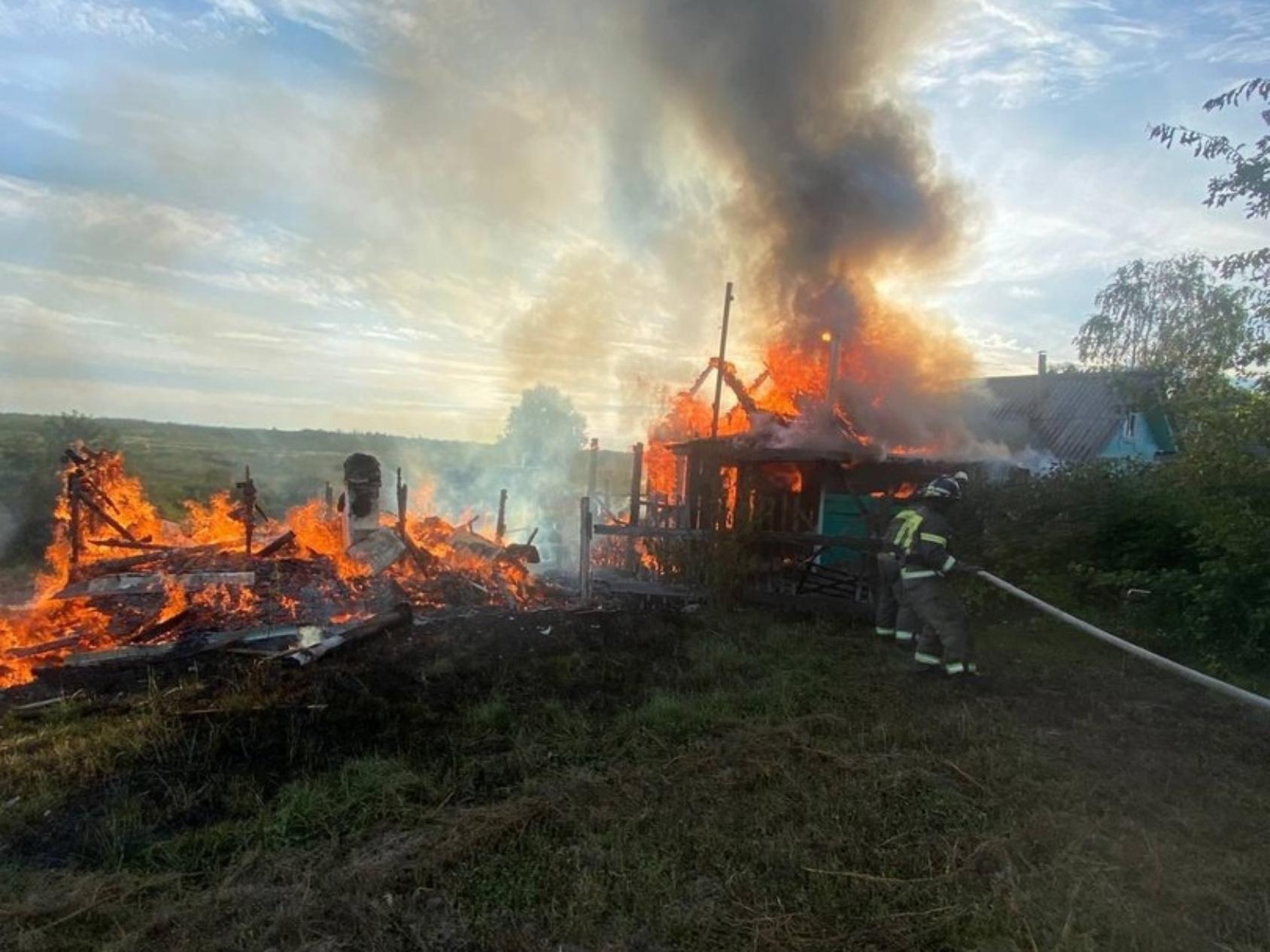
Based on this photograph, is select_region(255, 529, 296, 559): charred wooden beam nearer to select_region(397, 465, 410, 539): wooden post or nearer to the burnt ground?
select_region(397, 465, 410, 539): wooden post

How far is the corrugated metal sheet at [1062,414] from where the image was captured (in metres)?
24.7

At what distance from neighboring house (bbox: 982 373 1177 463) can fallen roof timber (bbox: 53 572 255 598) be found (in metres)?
20.8

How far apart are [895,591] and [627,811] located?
5122 mm

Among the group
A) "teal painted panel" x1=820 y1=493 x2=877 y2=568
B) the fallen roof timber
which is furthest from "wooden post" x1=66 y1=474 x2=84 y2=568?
"teal painted panel" x1=820 y1=493 x2=877 y2=568

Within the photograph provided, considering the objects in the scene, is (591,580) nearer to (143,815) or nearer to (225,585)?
(225,585)

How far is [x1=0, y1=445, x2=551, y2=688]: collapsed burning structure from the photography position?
839 centimetres

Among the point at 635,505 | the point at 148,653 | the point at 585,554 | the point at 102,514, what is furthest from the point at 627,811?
the point at 102,514

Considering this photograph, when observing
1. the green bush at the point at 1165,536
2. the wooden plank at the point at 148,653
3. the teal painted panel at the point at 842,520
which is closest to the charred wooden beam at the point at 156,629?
the wooden plank at the point at 148,653

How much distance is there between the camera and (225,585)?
9.84 metres

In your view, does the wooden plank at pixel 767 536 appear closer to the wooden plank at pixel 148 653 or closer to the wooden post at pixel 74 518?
the wooden plank at pixel 148 653

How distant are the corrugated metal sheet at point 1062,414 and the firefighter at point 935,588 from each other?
1598cm

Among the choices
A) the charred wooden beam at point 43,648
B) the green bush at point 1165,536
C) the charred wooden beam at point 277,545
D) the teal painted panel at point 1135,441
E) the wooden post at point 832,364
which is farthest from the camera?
the teal painted panel at point 1135,441

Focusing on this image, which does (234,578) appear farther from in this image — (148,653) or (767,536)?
(767,536)

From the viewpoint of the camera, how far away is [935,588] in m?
7.38
